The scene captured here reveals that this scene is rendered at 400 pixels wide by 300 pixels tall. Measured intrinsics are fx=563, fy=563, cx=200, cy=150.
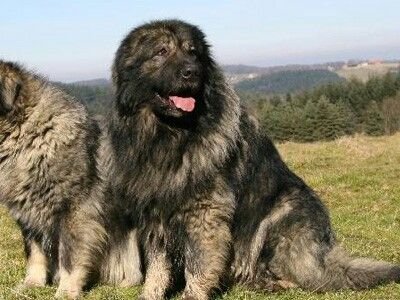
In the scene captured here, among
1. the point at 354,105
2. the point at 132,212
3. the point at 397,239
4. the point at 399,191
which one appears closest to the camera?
the point at 132,212

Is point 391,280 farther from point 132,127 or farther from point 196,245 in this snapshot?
point 132,127

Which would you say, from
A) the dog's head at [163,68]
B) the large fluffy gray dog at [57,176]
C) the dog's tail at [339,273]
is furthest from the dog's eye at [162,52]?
the dog's tail at [339,273]

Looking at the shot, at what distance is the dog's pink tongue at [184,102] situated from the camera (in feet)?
16.2

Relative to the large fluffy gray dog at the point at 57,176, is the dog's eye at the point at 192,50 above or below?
above

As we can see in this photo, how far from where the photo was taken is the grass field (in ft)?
18.0

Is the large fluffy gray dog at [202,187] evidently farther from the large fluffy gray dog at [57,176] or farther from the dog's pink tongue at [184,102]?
the large fluffy gray dog at [57,176]

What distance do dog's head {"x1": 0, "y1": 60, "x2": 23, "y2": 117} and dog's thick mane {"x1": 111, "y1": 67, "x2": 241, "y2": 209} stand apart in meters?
1.11

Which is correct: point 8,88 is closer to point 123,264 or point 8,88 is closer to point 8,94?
point 8,94

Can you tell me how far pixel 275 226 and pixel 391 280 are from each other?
120 cm

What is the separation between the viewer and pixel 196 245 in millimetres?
5121

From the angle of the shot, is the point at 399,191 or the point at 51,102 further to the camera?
the point at 399,191

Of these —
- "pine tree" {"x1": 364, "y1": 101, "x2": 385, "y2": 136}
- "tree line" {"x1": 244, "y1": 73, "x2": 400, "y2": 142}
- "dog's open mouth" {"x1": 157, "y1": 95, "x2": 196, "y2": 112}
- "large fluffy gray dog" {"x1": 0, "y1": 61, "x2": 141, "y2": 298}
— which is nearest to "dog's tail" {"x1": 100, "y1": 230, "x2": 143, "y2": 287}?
"large fluffy gray dog" {"x1": 0, "y1": 61, "x2": 141, "y2": 298}

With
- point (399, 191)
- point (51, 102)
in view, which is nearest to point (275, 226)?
point (51, 102)

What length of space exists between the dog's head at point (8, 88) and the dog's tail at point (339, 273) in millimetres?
3159
